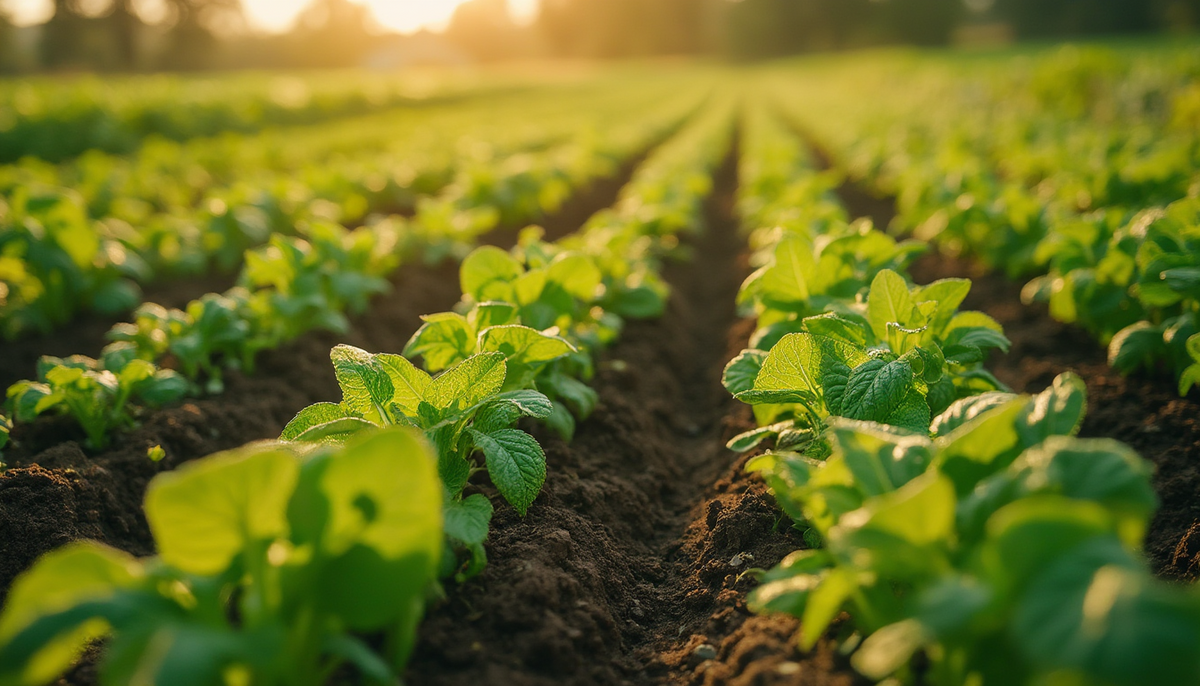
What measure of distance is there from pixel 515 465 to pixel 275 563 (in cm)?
73

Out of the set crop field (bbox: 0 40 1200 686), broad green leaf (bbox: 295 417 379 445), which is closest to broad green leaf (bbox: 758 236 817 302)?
crop field (bbox: 0 40 1200 686)

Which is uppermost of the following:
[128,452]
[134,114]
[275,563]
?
[134,114]

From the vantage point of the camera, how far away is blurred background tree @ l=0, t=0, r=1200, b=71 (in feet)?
148

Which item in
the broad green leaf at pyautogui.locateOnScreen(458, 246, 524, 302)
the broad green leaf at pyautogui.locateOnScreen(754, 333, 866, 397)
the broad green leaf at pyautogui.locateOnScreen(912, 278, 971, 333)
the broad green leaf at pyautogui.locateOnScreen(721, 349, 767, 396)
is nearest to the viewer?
the broad green leaf at pyautogui.locateOnScreen(754, 333, 866, 397)

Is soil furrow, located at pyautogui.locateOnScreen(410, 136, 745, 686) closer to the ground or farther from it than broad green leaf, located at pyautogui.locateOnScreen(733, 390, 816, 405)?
closer to the ground

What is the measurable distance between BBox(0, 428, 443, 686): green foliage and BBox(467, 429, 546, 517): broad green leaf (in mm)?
542

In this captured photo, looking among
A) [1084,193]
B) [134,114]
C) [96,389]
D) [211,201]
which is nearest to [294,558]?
[96,389]

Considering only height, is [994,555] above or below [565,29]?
below

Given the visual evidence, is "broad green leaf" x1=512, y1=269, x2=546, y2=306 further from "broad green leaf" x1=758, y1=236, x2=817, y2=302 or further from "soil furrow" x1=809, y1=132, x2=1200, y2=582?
"soil furrow" x1=809, y1=132, x2=1200, y2=582

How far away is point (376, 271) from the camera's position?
5.38 meters

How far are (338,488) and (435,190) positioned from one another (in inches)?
332

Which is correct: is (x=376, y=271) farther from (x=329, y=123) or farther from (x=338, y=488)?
(x=329, y=123)

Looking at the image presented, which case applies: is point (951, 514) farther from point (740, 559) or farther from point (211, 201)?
point (211, 201)

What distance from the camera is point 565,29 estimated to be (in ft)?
313
